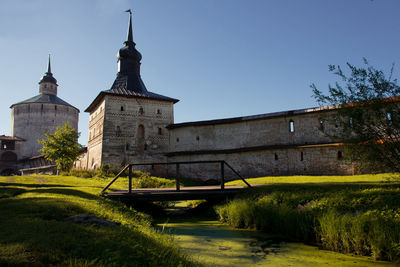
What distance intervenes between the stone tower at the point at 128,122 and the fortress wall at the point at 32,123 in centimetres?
2542

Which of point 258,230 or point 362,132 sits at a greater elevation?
point 362,132

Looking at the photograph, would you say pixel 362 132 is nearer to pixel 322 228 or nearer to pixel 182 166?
pixel 322 228

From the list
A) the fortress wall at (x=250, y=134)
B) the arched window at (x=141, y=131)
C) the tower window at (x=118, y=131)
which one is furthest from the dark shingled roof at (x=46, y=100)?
the fortress wall at (x=250, y=134)

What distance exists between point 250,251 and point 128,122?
21.1m

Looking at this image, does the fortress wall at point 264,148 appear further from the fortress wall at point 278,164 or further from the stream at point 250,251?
the stream at point 250,251

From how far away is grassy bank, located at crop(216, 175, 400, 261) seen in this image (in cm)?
537

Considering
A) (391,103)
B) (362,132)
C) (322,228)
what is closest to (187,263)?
(322,228)

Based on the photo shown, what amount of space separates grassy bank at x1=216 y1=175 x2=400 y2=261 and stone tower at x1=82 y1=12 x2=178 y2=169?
16.5 meters

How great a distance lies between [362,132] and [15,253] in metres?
9.47

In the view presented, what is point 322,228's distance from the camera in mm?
6168

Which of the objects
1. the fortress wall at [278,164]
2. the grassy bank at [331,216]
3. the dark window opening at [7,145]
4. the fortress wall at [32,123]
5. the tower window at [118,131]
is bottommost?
the grassy bank at [331,216]

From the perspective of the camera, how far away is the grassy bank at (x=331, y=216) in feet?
17.6

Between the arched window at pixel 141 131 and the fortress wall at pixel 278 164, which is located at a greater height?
the arched window at pixel 141 131

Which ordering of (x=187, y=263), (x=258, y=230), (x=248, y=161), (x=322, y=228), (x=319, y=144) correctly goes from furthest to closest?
(x=248, y=161), (x=319, y=144), (x=258, y=230), (x=322, y=228), (x=187, y=263)
